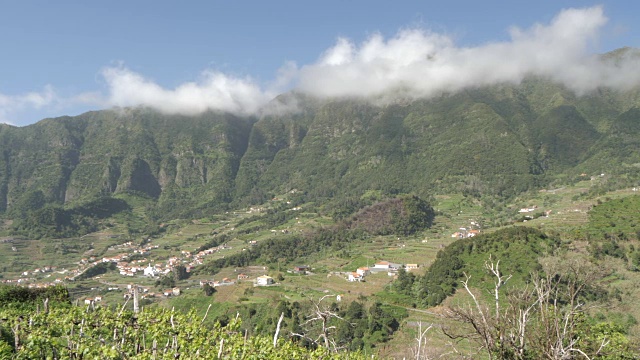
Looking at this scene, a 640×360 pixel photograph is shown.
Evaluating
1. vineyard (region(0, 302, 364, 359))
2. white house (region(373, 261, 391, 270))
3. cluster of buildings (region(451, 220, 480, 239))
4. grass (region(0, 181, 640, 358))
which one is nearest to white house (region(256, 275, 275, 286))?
grass (region(0, 181, 640, 358))

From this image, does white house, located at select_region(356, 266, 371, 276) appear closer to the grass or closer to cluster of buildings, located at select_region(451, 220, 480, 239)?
the grass

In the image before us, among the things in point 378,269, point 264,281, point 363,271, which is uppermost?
point 264,281

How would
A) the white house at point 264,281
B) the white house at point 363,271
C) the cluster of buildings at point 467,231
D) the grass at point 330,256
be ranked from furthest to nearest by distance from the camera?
the cluster of buildings at point 467,231 < the white house at point 363,271 < the white house at point 264,281 < the grass at point 330,256

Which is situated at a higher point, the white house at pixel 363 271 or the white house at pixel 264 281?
the white house at pixel 264 281

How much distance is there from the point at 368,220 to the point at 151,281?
72.5 meters

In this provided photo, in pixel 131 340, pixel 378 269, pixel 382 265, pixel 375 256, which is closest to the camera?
pixel 131 340

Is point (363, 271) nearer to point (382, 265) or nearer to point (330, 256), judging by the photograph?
point (382, 265)

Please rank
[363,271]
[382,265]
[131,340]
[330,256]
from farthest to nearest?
[330,256]
[382,265]
[363,271]
[131,340]

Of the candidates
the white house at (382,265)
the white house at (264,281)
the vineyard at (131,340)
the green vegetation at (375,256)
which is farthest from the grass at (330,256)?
the white house at (382,265)

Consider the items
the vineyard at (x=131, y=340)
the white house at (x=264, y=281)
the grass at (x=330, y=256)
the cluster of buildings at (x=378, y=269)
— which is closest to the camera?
the vineyard at (x=131, y=340)

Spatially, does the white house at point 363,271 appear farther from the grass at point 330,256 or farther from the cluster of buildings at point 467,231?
the cluster of buildings at point 467,231

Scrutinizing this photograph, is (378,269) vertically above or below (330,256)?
below

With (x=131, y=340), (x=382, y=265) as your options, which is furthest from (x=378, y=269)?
(x=131, y=340)

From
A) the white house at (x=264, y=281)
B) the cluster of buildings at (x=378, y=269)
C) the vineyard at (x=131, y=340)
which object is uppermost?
the vineyard at (x=131, y=340)
